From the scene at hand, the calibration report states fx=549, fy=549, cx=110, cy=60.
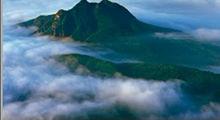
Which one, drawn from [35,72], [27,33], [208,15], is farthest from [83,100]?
[208,15]

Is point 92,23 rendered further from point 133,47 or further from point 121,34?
point 133,47

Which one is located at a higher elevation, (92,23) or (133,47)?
(92,23)

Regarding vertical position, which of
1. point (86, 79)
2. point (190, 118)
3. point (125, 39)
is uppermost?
point (125, 39)

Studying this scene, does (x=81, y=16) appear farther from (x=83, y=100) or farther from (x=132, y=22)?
(x=83, y=100)

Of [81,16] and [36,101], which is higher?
[81,16]

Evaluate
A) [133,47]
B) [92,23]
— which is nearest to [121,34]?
[133,47]

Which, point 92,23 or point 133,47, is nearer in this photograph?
point 133,47

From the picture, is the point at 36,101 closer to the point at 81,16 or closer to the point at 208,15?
the point at 81,16
